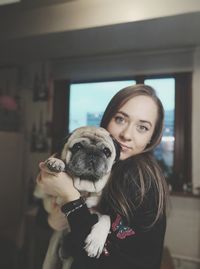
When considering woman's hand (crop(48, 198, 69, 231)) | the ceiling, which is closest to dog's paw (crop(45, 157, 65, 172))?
woman's hand (crop(48, 198, 69, 231))

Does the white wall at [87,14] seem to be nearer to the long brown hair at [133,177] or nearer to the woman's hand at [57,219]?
the long brown hair at [133,177]

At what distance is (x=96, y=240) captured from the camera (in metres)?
0.45

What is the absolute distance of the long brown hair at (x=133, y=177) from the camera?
19.4 inches

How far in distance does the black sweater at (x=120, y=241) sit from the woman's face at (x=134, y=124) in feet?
0.39

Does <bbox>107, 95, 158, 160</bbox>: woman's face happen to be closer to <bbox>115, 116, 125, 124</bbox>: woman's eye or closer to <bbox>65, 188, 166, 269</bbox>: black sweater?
<bbox>115, 116, 125, 124</bbox>: woman's eye

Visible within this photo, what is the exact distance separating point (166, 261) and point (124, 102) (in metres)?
0.44

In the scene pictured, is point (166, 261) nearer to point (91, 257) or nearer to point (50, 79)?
point (91, 257)

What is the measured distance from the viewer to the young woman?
461 mm

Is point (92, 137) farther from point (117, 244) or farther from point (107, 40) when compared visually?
point (107, 40)

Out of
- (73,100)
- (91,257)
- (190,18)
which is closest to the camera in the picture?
(91,257)

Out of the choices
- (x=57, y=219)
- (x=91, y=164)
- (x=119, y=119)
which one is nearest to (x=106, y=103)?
(x=119, y=119)

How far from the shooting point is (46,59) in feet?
2.25

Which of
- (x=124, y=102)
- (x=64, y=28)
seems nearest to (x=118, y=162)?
(x=124, y=102)

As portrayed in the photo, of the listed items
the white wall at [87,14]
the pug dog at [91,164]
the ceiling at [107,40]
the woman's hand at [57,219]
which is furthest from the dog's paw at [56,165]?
the white wall at [87,14]
